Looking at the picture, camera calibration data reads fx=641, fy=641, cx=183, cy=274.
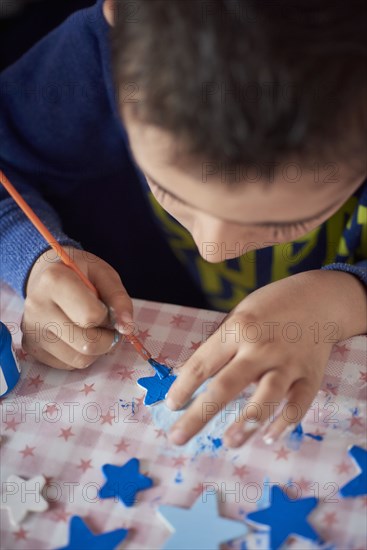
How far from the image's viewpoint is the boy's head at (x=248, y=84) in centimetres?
39

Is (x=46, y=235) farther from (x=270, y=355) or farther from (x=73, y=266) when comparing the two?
(x=270, y=355)

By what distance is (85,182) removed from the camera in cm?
99

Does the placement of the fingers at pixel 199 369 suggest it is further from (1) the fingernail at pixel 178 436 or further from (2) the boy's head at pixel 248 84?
(2) the boy's head at pixel 248 84

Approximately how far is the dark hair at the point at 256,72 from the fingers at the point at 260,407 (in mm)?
241

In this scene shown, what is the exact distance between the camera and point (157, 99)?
0.42 m

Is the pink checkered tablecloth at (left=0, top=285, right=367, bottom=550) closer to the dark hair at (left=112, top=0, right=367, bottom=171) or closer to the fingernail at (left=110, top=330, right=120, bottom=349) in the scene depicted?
the fingernail at (left=110, top=330, right=120, bottom=349)

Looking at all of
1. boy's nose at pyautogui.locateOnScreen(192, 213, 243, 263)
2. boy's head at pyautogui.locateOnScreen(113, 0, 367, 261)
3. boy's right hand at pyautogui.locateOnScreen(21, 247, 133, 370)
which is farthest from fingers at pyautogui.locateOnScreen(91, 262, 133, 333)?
boy's head at pyautogui.locateOnScreen(113, 0, 367, 261)

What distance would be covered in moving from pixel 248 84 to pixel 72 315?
34cm

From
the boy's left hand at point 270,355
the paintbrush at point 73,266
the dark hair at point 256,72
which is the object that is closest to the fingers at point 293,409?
the boy's left hand at point 270,355

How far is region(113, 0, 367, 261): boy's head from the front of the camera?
39 cm

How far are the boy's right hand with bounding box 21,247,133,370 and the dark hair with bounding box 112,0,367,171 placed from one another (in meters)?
0.27

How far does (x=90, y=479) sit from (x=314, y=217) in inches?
12.3

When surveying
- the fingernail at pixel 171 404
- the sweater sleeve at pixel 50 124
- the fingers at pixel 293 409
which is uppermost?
the sweater sleeve at pixel 50 124

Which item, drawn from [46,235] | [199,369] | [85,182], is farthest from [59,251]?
[85,182]
